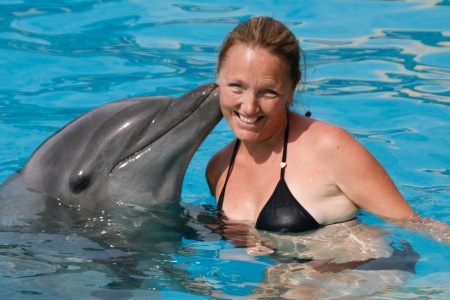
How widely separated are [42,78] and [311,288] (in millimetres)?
7048

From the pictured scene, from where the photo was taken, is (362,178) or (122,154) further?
(122,154)

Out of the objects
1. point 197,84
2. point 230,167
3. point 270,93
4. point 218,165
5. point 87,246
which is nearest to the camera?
point 270,93

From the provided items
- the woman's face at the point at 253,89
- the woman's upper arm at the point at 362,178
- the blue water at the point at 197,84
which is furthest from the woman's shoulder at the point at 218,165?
the woman's upper arm at the point at 362,178

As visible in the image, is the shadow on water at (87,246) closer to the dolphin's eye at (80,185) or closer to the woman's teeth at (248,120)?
the dolphin's eye at (80,185)

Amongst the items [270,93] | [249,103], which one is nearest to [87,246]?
[249,103]

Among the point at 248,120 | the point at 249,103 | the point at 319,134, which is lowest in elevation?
the point at 319,134

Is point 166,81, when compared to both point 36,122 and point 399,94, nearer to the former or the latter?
point 36,122

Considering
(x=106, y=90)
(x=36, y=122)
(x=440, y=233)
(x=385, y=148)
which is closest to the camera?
(x=440, y=233)

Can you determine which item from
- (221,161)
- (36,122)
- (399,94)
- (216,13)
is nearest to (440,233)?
(221,161)

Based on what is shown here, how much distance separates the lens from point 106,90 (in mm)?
11781

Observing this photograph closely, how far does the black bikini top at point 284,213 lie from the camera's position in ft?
21.7

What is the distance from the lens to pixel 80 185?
7004 millimetres

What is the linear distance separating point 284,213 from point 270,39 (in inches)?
50.0

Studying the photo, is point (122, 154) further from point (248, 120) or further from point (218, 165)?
point (248, 120)
